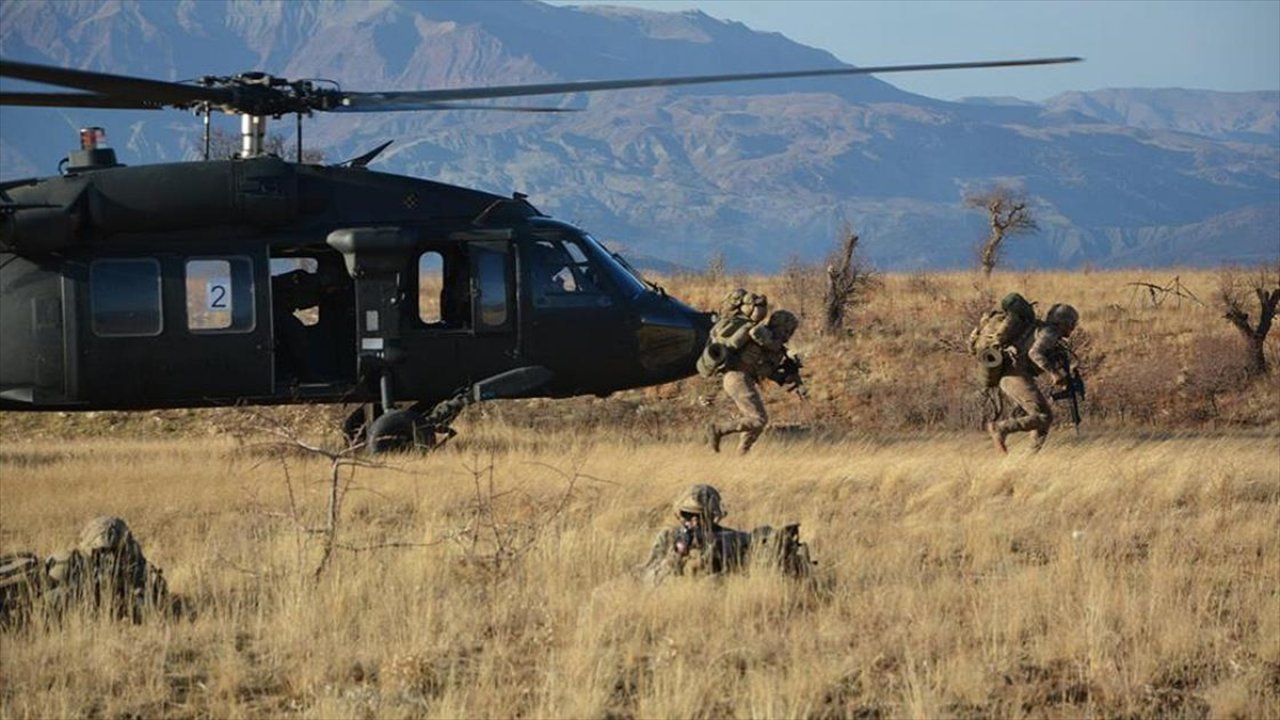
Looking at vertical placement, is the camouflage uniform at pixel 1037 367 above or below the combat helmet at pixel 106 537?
above

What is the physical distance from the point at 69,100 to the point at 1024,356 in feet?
27.1

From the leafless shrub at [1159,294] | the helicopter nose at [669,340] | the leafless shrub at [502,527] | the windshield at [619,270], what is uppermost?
the windshield at [619,270]

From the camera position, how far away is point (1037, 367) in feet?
54.5

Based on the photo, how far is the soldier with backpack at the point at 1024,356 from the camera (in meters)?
16.4

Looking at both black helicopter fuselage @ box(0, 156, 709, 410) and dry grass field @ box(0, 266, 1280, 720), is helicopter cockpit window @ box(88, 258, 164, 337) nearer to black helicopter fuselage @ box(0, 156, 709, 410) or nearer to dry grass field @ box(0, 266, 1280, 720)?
black helicopter fuselage @ box(0, 156, 709, 410)

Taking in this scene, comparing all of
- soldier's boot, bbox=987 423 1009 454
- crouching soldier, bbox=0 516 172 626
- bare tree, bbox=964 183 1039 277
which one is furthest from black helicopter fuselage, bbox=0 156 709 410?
bare tree, bbox=964 183 1039 277

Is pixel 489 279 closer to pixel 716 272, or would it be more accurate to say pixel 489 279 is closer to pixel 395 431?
pixel 395 431

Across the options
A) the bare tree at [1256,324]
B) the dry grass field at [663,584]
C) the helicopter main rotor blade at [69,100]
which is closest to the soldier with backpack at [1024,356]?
the dry grass field at [663,584]

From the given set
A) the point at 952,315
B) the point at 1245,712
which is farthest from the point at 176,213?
the point at 952,315

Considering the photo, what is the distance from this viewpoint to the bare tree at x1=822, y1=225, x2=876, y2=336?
28078 mm

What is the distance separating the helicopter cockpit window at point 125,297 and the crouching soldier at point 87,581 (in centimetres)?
614

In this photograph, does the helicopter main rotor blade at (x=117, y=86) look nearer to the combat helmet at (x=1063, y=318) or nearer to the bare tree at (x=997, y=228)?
the combat helmet at (x=1063, y=318)

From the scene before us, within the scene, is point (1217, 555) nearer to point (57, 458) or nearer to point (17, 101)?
point (17, 101)

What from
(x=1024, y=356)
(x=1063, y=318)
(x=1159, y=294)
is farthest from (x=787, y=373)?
(x=1159, y=294)
